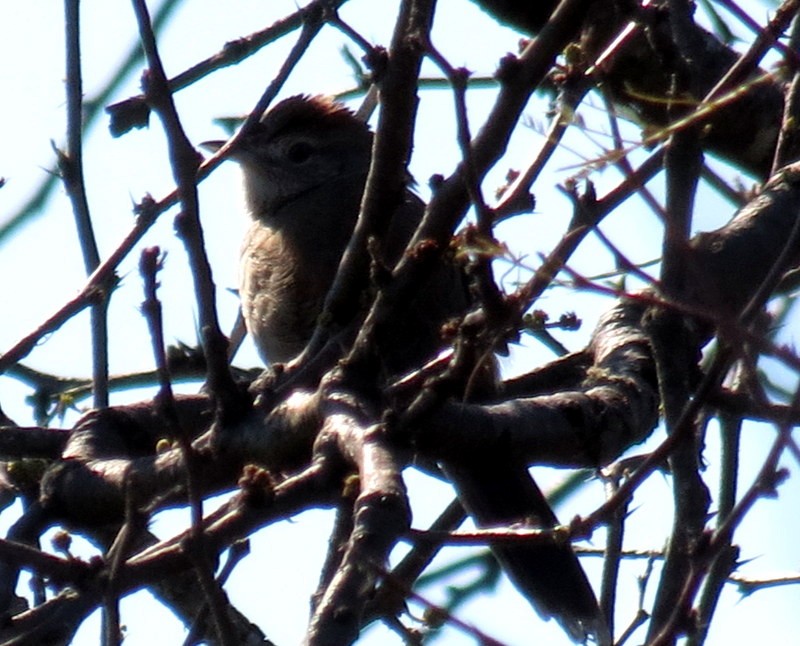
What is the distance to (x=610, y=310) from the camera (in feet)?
15.0

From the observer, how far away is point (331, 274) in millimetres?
5895

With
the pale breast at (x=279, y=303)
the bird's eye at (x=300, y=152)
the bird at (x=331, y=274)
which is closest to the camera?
the bird at (x=331, y=274)

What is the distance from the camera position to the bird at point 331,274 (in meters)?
5.05

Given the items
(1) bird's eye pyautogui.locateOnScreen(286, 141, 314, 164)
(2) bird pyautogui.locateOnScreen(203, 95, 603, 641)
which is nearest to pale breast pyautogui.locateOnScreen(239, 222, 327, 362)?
(2) bird pyautogui.locateOnScreen(203, 95, 603, 641)

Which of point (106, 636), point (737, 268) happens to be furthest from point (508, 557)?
point (106, 636)

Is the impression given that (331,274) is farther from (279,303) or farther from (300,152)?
(300,152)

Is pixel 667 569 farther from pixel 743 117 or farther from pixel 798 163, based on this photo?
pixel 743 117

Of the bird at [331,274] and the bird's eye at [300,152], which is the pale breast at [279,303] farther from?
the bird's eye at [300,152]

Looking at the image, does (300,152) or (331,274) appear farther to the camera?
(300,152)

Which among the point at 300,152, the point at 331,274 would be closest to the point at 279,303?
the point at 331,274

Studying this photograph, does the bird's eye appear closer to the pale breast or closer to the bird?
the bird

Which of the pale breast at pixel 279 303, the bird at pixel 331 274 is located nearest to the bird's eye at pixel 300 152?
the bird at pixel 331 274

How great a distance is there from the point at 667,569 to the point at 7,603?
150cm

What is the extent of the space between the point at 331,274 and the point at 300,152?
201cm
